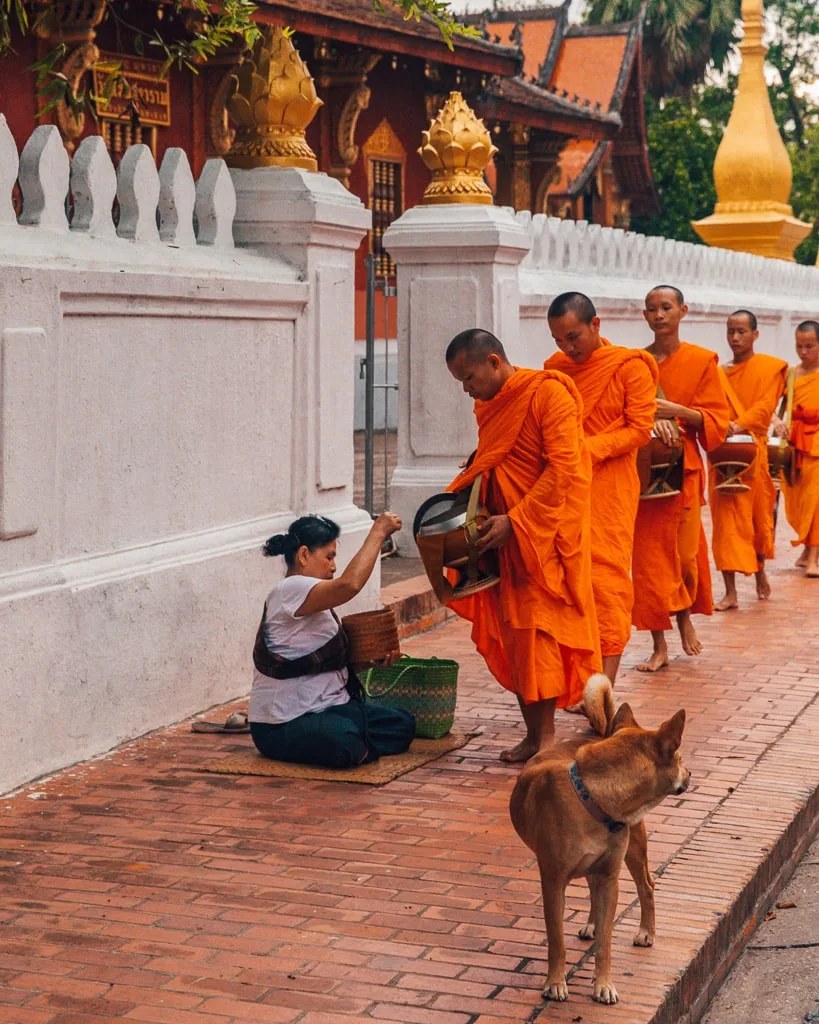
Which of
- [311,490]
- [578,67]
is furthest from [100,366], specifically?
[578,67]

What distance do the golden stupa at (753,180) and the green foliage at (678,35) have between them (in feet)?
87.7

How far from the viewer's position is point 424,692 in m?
6.32

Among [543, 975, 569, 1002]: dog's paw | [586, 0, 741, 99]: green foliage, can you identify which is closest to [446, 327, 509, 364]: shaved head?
[543, 975, 569, 1002]: dog's paw

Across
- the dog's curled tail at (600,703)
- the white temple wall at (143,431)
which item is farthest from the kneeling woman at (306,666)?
the dog's curled tail at (600,703)

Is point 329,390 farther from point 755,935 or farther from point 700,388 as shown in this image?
point 755,935

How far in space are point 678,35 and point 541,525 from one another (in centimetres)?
4314

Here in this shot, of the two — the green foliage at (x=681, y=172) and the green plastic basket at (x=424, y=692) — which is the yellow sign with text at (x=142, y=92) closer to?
the green plastic basket at (x=424, y=692)

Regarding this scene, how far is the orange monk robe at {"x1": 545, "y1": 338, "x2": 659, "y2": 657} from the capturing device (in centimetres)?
675

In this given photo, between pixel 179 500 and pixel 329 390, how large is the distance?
132 centimetres

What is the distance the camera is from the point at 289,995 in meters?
3.89

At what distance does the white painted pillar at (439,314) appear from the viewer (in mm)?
9859

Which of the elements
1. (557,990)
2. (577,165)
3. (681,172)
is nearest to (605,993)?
(557,990)

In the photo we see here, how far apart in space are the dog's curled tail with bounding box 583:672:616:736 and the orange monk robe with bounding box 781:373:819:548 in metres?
7.38

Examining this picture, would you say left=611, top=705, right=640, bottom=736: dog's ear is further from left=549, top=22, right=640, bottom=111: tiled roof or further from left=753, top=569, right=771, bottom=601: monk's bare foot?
left=549, top=22, right=640, bottom=111: tiled roof
